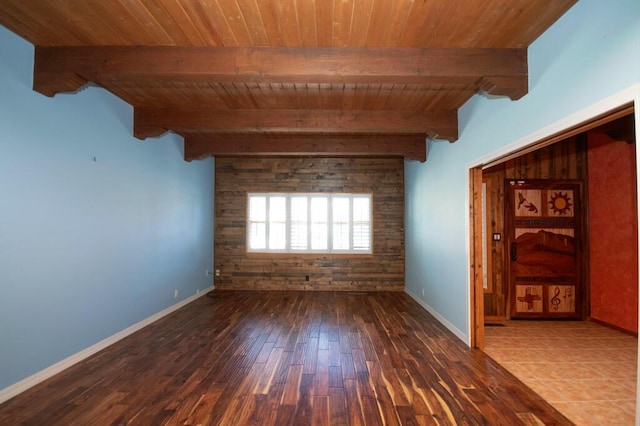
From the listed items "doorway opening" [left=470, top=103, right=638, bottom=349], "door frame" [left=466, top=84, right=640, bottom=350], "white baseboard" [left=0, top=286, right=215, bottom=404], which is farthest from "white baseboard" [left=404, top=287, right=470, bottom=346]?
"white baseboard" [left=0, top=286, right=215, bottom=404]

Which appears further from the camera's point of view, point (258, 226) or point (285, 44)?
point (258, 226)

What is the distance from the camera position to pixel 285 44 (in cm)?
254

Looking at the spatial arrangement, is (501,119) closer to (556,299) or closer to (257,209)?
(556,299)

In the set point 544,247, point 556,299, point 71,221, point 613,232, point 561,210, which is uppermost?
point 561,210

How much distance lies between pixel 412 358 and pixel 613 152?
13.7ft

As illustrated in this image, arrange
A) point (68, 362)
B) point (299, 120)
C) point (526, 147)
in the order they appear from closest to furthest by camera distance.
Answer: point (526, 147), point (68, 362), point (299, 120)

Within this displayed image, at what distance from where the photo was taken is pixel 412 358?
3271mm

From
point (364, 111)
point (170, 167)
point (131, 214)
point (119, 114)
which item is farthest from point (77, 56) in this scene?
point (364, 111)

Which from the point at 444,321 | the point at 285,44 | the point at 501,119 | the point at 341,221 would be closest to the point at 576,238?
the point at 444,321

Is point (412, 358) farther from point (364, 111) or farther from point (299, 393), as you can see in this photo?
point (364, 111)

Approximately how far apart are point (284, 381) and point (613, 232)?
501cm

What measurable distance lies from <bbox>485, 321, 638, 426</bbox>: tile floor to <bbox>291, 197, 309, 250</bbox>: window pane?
3947 millimetres

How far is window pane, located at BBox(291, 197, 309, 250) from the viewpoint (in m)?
6.85

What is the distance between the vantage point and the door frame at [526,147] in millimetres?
1729
